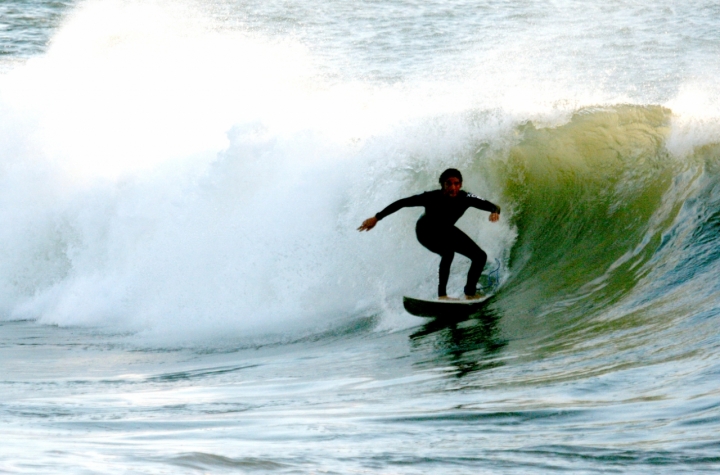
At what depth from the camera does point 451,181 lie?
24.3ft

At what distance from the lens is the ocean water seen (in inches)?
173

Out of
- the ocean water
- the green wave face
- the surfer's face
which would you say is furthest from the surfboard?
the surfer's face

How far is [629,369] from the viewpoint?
5.62 metres

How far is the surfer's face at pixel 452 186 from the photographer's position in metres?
7.42

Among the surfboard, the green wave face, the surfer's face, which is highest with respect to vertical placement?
the surfer's face

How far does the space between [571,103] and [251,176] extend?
3930mm

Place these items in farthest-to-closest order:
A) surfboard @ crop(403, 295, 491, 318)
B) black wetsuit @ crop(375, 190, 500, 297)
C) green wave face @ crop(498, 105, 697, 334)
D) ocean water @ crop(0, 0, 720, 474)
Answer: green wave face @ crop(498, 105, 697, 334) → surfboard @ crop(403, 295, 491, 318) → black wetsuit @ crop(375, 190, 500, 297) → ocean water @ crop(0, 0, 720, 474)

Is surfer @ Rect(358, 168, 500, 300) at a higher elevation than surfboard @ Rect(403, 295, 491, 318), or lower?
higher

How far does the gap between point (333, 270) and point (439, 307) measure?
1824 millimetres

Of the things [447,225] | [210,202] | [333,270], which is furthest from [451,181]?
[210,202]

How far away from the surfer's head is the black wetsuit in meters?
0.11

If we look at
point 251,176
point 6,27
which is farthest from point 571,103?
point 6,27

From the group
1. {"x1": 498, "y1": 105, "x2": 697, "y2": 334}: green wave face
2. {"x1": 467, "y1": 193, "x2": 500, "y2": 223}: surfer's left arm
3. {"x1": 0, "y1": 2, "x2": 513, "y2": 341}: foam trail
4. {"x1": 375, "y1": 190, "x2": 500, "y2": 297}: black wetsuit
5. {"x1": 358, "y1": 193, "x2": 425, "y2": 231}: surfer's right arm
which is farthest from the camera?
{"x1": 0, "y1": 2, "x2": 513, "y2": 341}: foam trail

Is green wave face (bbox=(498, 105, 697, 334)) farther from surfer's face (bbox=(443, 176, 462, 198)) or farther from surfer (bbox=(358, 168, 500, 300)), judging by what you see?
surfer's face (bbox=(443, 176, 462, 198))
